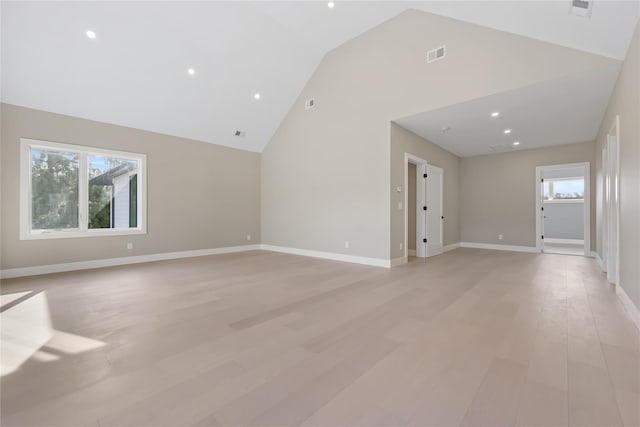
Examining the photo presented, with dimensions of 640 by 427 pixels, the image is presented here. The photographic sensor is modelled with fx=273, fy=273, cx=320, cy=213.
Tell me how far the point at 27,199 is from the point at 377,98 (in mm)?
6219

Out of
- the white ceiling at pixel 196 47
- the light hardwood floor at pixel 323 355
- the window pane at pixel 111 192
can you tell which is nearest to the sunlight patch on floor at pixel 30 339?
the light hardwood floor at pixel 323 355

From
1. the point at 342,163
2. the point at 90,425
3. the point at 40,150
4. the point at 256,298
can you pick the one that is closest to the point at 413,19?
the point at 342,163

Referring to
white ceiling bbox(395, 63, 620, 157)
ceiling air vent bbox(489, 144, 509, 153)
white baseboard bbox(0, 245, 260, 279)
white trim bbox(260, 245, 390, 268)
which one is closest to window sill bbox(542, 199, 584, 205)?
ceiling air vent bbox(489, 144, 509, 153)

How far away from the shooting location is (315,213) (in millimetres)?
6348

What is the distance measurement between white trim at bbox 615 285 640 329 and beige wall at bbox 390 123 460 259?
286 cm

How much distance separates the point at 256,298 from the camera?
10.6 feet

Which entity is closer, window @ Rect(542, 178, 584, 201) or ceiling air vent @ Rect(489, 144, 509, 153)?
ceiling air vent @ Rect(489, 144, 509, 153)

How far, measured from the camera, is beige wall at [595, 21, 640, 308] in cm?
251

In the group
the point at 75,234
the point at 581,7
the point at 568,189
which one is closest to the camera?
the point at 581,7

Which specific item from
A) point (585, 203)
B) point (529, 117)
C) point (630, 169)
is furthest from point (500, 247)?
point (630, 169)

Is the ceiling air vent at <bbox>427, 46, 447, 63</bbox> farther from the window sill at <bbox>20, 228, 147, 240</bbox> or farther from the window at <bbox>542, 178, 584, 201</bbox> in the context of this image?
the window at <bbox>542, 178, 584, 201</bbox>

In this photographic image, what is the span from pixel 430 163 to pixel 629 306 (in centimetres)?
429

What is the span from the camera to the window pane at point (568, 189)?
29.5ft

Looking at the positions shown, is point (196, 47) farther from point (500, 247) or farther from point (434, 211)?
point (500, 247)
